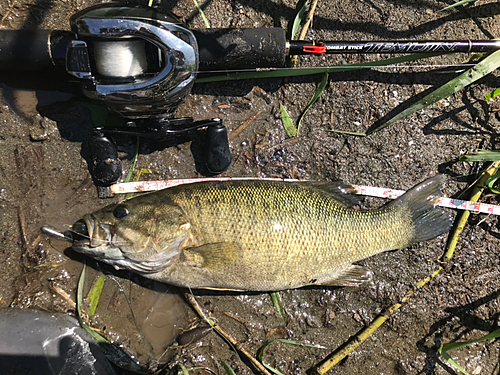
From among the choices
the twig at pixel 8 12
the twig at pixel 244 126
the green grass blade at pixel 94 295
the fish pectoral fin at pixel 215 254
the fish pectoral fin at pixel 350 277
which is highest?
the twig at pixel 8 12

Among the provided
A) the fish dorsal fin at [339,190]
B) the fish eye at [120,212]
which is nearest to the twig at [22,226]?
the fish eye at [120,212]

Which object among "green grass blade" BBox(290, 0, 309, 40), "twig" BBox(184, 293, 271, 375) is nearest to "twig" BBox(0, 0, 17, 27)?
"green grass blade" BBox(290, 0, 309, 40)

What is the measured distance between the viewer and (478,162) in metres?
2.89

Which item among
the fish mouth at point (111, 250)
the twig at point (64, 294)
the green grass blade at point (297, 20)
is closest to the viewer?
the fish mouth at point (111, 250)

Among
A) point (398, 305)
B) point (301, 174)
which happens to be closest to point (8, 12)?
point (301, 174)

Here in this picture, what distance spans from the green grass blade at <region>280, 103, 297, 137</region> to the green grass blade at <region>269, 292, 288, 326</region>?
4.30ft

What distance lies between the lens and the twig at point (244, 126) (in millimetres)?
2730

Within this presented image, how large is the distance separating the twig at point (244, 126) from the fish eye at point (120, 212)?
1.00 m

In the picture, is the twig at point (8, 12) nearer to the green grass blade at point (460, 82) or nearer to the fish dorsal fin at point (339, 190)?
the fish dorsal fin at point (339, 190)

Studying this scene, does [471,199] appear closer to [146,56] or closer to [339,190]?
[339,190]

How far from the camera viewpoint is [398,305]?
2.79m

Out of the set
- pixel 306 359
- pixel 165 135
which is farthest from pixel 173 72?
pixel 306 359

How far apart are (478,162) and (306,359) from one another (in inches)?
87.0

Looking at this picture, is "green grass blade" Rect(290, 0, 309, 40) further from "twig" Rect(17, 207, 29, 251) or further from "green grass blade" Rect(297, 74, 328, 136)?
"twig" Rect(17, 207, 29, 251)
